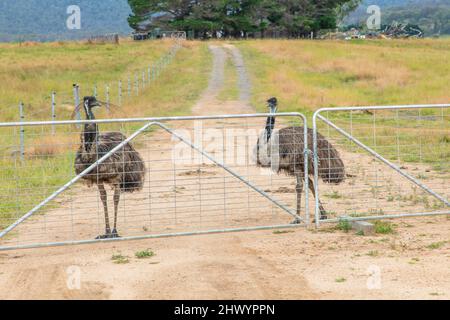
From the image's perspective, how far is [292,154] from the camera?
36.1 ft

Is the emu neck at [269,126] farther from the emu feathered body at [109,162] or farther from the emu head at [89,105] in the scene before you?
the emu head at [89,105]

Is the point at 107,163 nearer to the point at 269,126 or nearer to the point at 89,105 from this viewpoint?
the point at 89,105

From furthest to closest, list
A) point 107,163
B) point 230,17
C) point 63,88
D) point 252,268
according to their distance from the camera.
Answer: point 230,17 → point 63,88 → point 107,163 → point 252,268

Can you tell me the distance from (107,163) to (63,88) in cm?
2735

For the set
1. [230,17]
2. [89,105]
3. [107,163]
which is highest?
[230,17]

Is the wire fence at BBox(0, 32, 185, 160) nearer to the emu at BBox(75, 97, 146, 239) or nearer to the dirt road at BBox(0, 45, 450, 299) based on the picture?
the emu at BBox(75, 97, 146, 239)

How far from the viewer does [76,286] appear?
8.05m

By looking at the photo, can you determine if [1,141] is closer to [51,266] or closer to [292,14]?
[51,266]

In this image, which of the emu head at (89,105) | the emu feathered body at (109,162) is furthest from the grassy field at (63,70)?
the emu head at (89,105)

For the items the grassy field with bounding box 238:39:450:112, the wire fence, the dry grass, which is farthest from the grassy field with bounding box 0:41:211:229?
the grassy field with bounding box 238:39:450:112

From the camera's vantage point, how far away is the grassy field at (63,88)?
13492 mm

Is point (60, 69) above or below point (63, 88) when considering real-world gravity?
above

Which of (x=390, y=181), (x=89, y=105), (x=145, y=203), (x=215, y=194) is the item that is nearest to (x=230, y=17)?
(x=390, y=181)

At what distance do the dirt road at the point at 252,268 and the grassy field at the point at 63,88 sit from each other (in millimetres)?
1676
